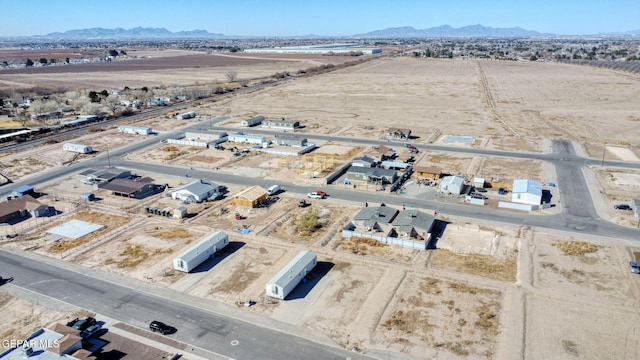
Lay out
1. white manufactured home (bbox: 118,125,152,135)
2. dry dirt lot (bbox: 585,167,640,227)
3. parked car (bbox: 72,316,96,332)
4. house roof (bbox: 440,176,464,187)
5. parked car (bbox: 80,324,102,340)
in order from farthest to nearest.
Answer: white manufactured home (bbox: 118,125,152,135) → house roof (bbox: 440,176,464,187) → dry dirt lot (bbox: 585,167,640,227) → parked car (bbox: 72,316,96,332) → parked car (bbox: 80,324,102,340)

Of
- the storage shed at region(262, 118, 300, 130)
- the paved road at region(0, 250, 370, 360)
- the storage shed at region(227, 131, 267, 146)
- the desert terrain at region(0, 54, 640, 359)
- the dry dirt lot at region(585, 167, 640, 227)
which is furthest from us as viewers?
the storage shed at region(262, 118, 300, 130)

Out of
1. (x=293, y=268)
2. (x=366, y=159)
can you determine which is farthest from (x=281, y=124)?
(x=293, y=268)

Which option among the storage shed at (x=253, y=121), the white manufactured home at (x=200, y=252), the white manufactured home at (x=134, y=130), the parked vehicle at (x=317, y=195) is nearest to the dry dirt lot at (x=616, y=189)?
the parked vehicle at (x=317, y=195)

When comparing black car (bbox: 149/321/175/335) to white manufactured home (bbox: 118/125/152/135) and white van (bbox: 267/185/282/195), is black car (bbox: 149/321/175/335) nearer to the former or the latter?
white van (bbox: 267/185/282/195)

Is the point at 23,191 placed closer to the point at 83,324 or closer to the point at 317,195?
the point at 83,324

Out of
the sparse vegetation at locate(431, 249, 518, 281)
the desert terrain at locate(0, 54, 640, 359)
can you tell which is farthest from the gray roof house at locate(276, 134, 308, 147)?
the sparse vegetation at locate(431, 249, 518, 281)

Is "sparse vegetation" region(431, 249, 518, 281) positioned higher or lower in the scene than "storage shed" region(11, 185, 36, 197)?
lower

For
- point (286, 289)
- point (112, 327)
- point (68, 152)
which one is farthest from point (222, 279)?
point (68, 152)
